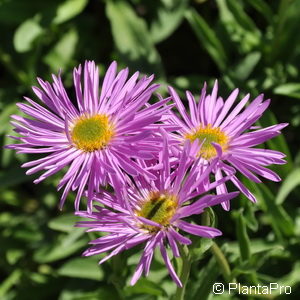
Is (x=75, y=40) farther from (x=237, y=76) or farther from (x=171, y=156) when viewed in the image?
(x=171, y=156)

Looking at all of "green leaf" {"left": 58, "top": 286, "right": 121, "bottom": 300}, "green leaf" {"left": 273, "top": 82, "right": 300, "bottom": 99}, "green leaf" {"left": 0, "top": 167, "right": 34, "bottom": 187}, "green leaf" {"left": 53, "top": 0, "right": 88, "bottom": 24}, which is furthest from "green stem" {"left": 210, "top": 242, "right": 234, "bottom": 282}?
"green leaf" {"left": 53, "top": 0, "right": 88, "bottom": 24}

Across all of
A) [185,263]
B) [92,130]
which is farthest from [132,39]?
[185,263]

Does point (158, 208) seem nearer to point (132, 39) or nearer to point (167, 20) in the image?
point (132, 39)

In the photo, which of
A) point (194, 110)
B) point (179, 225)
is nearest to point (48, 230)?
point (194, 110)

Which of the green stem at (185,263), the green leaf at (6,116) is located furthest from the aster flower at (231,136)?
the green leaf at (6,116)

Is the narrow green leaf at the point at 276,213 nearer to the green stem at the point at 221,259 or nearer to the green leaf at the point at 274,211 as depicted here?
the green leaf at the point at 274,211

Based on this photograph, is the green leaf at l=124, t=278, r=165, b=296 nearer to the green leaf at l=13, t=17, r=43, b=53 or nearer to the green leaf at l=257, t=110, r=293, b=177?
the green leaf at l=257, t=110, r=293, b=177
